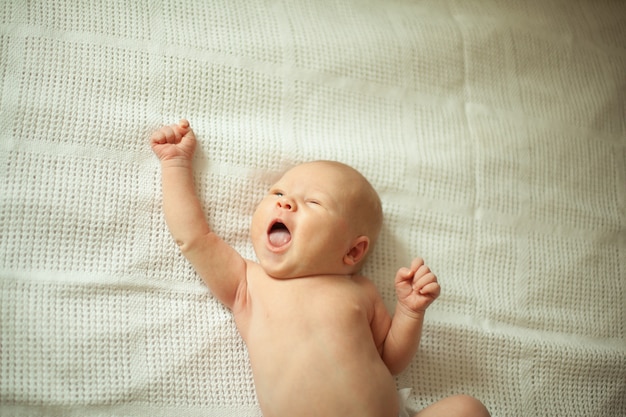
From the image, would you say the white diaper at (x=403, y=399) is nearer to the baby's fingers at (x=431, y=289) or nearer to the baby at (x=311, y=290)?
the baby at (x=311, y=290)

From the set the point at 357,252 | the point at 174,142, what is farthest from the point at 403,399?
the point at 174,142

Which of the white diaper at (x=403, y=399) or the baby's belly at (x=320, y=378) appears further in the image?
the white diaper at (x=403, y=399)

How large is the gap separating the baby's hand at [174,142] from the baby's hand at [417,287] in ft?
1.79

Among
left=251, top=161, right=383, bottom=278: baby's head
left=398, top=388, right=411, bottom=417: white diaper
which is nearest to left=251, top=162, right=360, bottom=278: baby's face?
left=251, top=161, right=383, bottom=278: baby's head

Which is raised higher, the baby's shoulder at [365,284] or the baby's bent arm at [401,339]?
the baby's shoulder at [365,284]

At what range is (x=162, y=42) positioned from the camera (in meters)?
1.34

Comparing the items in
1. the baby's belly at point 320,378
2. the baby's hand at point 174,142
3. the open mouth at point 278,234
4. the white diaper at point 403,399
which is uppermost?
the baby's hand at point 174,142

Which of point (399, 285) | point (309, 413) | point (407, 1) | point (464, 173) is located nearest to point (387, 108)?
point (464, 173)

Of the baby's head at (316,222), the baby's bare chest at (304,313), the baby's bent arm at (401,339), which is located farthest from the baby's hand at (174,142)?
the baby's bent arm at (401,339)

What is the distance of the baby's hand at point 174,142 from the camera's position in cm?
126

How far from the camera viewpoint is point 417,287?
3.88 ft

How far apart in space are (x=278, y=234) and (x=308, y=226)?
0.28 feet

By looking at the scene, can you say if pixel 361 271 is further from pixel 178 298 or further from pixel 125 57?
pixel 125 57

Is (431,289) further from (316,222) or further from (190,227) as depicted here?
(190,227)
